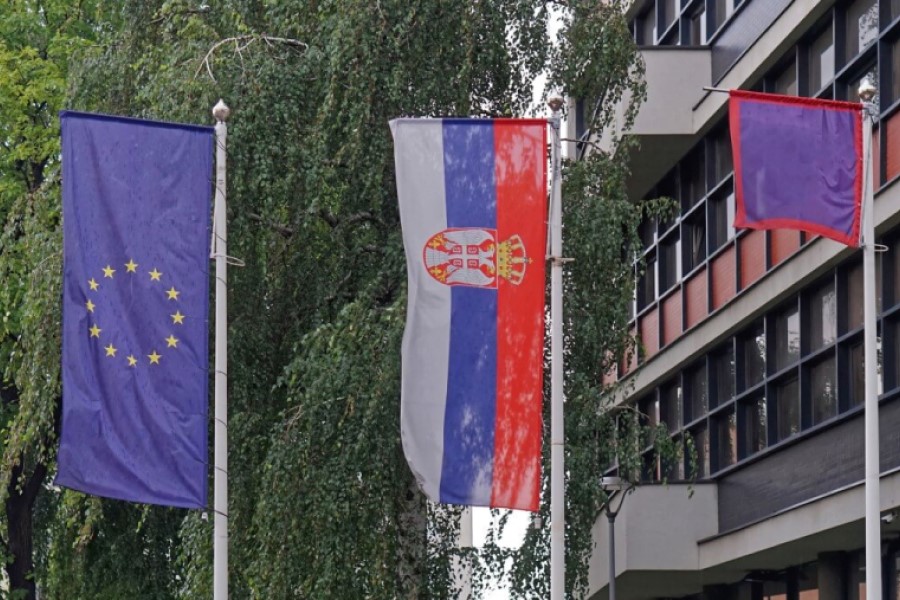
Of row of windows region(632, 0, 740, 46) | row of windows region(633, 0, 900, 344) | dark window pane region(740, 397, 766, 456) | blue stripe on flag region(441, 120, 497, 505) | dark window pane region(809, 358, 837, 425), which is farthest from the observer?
row of windows region(632, 0, 740, 46)

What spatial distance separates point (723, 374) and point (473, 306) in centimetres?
1278

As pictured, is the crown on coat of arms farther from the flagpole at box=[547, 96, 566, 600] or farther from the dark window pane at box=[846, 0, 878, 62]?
the dark window pane at box=[846, 0, 878, 62]

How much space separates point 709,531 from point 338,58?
10.7m

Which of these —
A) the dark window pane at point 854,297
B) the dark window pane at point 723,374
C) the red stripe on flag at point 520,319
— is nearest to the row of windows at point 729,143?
the dark window pane at point 723,374

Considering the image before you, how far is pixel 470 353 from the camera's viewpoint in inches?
607

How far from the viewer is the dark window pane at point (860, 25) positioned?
21.0 metres

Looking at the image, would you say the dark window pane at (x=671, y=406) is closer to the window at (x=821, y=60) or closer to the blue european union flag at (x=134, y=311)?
the window at (x=821, y=60)

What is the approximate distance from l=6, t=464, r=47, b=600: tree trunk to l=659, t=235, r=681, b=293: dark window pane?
34.7ft

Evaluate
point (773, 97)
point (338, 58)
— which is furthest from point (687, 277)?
point (773, 97)

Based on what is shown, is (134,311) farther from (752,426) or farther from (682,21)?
(682,21)

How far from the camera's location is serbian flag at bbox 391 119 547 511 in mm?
15328

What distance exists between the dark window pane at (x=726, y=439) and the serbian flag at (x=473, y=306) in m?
11.6

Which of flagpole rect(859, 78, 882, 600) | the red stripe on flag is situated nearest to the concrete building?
flagpole rect(859, 78, 882, 600)

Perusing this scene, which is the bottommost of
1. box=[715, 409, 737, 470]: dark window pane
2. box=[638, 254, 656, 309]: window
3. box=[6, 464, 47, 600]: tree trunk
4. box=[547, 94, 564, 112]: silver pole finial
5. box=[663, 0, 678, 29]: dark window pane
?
box=[6, 464, 47, 600]: tree trunk
